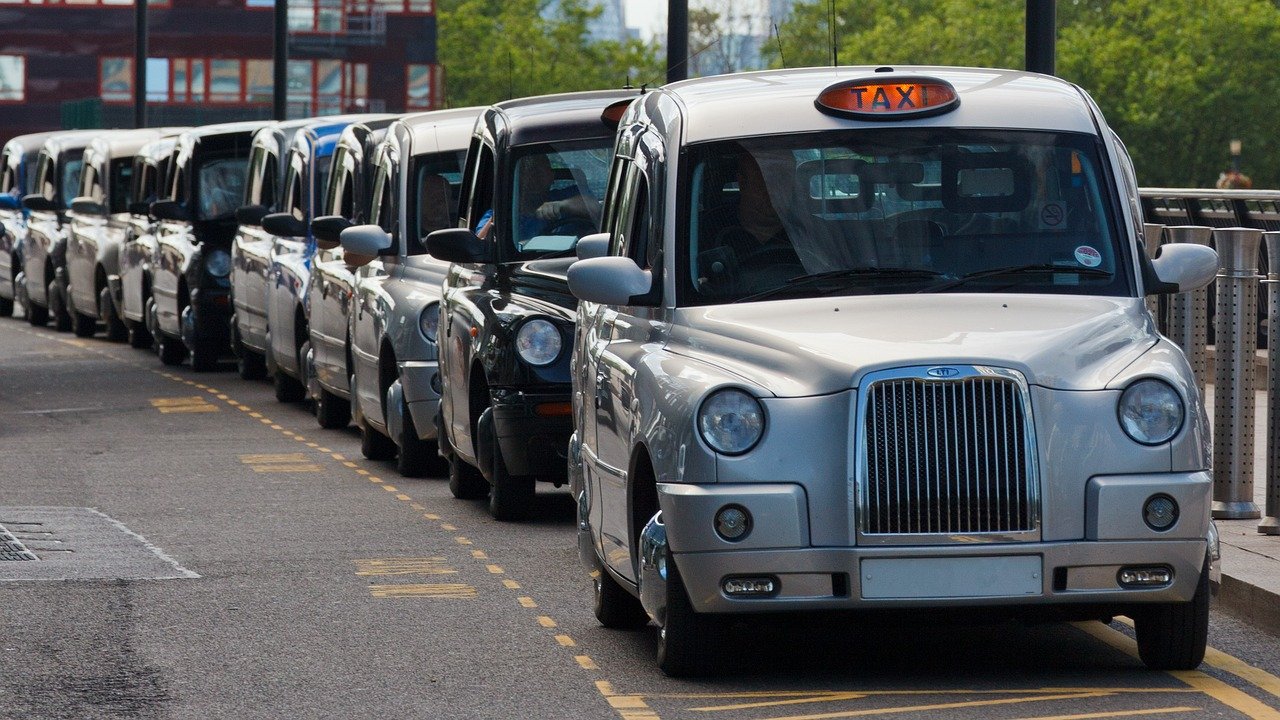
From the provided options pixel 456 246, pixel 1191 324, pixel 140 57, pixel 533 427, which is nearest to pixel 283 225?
pixel 456 246

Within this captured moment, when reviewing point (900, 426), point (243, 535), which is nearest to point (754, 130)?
point (900, 426)

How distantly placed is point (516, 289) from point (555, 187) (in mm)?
863

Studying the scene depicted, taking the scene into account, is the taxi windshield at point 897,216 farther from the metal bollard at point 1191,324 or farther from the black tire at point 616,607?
the metal bollard at point 1191,324

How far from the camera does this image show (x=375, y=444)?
1564cm

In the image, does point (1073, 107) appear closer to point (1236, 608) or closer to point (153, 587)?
point (1236, 608)

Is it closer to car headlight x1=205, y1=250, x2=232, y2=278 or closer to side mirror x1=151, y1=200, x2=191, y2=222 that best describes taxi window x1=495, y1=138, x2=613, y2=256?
car headlight x1=205, y1=250, x2=232, y2=278

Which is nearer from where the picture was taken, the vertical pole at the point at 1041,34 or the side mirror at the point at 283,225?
the vertical pole at the point at 1041,34

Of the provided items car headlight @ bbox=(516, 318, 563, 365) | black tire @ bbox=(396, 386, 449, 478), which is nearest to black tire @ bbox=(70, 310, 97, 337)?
black tire @ bbox=(396, 386, 449, 478)

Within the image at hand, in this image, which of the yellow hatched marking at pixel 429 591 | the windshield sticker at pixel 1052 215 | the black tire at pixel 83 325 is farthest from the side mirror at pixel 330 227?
the black tire at pixel 83 325

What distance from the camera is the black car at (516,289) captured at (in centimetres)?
1192

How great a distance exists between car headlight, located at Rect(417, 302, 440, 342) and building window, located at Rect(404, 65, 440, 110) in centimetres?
8211

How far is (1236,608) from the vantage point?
9.01 meters

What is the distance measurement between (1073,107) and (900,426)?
1.82 meters

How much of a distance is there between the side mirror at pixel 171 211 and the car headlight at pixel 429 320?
30.4 ft
